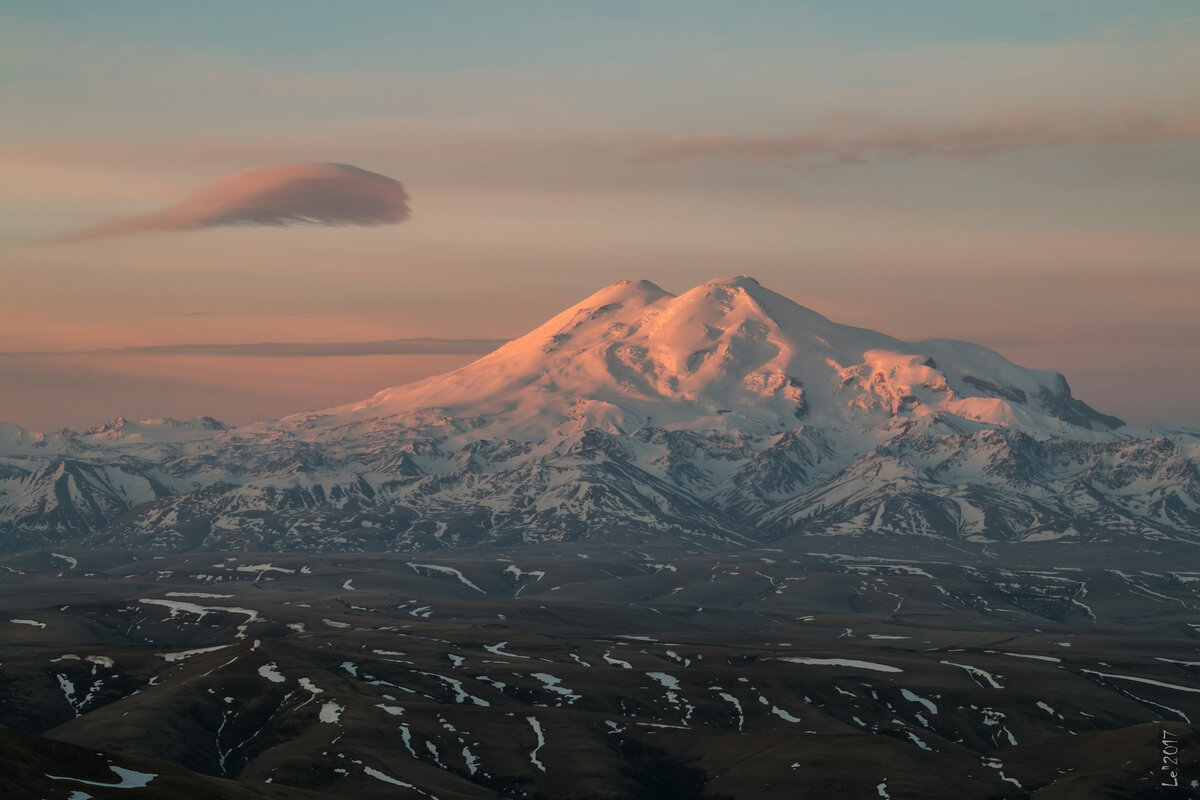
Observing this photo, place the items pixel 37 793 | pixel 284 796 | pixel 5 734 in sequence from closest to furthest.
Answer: pixel 37 793
pixel 5 734
pixel 284 796

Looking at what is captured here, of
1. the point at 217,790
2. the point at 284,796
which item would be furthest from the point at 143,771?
the point at 284,796

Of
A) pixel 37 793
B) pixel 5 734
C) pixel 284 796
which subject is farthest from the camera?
pixel 284 796

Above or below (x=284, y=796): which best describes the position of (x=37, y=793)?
above

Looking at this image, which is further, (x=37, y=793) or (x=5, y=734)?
(x=5, y=734)

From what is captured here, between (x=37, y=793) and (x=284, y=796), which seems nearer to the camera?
(x=37, y=793)

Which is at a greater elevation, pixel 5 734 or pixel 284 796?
pixel 5 734

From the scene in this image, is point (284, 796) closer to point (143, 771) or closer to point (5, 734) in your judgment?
point (143, 771)

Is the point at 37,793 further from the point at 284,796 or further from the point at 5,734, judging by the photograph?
the point at 284,796

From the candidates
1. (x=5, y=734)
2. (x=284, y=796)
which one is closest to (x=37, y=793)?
(x=5, y=734)
